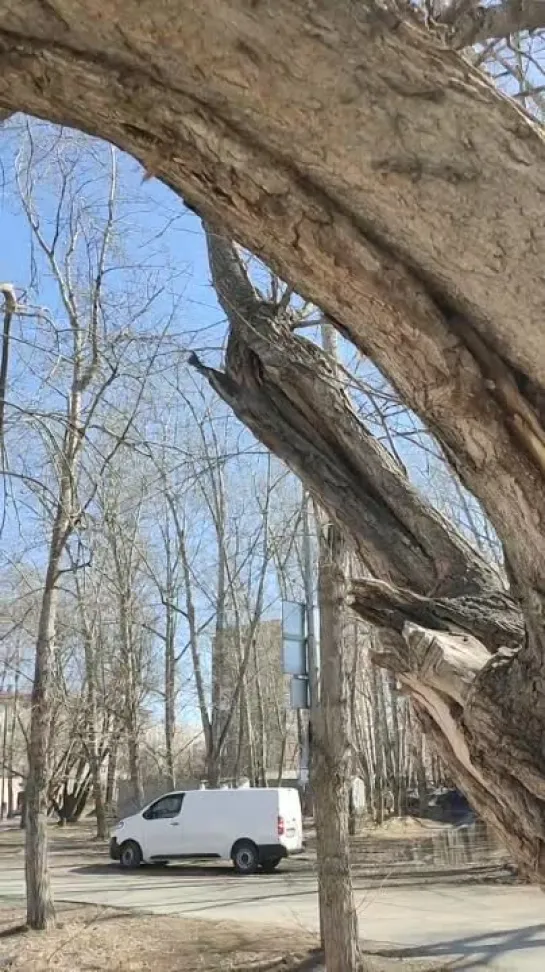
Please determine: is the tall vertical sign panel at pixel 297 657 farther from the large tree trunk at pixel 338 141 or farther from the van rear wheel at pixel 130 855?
the van rear wheel at pixel 130 855

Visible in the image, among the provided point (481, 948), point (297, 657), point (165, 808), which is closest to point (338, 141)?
point (297, 657)

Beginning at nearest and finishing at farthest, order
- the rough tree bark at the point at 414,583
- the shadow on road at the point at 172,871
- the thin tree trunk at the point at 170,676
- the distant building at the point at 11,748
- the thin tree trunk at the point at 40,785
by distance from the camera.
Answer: the rough tree bark at the point at 414,583
the thin tree trunk at the point at 40,785
the shadow on road at the point at 172,871
the thin tree trunk at the point at 170,676
the distant building at the point at 11,748

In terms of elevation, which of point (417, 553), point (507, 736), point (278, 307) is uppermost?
point (278, 307)

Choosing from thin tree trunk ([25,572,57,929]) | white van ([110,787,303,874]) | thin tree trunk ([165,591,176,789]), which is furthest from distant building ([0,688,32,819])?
thin tree trunk ([25,572,57,929])

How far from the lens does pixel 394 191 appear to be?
6.19ft

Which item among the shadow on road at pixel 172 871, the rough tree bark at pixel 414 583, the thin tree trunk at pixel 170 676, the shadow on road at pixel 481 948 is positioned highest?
the thin tree trunk at pixel 170 676

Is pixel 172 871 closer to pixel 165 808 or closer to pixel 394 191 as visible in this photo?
pixel 165 808

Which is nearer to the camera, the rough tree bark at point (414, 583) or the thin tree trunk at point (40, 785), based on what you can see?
the rough tree bark at point (414, 583)

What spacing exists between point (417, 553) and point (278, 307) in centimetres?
142

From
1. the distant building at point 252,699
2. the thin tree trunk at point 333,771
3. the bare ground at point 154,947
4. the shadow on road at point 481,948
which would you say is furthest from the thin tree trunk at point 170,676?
the thin tree trunk at point 333,771

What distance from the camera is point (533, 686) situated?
2279 millimetres

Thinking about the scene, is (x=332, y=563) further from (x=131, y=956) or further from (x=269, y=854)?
(x=269, y=854)

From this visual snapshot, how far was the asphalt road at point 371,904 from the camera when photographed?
348 inches

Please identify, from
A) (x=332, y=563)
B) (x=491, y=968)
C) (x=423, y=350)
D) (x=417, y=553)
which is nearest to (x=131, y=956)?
(x=491, y=968)
